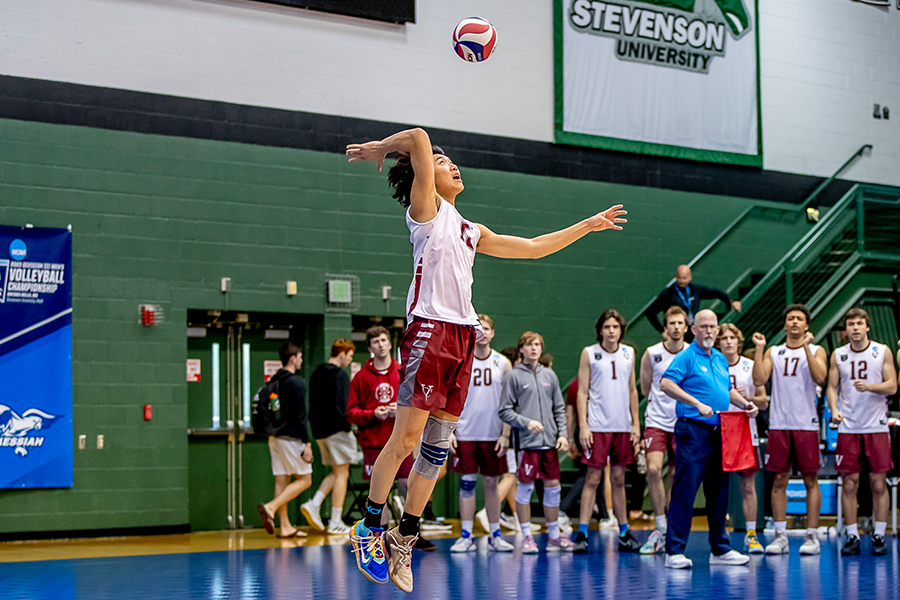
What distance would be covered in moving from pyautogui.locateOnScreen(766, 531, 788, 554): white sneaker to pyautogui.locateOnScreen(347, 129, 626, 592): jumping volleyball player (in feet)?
15.7

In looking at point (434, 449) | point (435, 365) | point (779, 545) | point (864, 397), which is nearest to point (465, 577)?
point (434, 449)

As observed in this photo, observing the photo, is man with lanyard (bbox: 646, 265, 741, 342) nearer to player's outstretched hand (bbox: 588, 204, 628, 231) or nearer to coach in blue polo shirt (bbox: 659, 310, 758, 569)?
coach in blue polo shirt (bbox: 659, 310, 758, 569)

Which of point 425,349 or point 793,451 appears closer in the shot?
point 425,349

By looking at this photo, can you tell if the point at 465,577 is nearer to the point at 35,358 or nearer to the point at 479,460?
the point at 479,460

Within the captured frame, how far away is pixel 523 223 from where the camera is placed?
13.2m

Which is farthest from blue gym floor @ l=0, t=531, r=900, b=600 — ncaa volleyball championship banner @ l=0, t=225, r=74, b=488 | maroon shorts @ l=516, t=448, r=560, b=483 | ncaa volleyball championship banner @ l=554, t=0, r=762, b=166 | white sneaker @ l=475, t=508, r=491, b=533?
ncaa volleyball championship banner @ l=554, t=0, r=762, b=166

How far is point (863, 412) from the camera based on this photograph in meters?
8.74

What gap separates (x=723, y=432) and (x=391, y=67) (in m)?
7.10

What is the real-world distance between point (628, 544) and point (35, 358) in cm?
652


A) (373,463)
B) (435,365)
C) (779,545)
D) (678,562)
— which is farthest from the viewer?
(373,463)

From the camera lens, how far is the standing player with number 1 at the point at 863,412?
861cm

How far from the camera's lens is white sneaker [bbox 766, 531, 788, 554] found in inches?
330

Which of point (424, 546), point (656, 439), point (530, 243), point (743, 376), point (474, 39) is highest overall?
point (474, 39)

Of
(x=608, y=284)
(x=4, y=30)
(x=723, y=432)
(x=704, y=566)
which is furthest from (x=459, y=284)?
(x=608, y=284)
